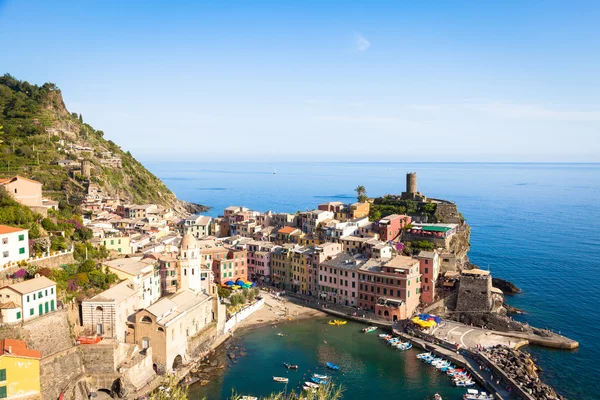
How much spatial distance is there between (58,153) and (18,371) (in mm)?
62993

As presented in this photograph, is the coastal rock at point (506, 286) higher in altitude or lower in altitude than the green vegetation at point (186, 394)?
lower

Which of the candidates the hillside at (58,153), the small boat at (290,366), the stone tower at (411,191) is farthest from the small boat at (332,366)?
the hillside at (58,153)

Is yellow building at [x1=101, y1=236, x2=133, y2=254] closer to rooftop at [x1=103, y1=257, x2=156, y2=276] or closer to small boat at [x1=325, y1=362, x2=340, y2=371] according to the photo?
rooftop at [x1=103, y1=257, x2=156, y2=276]

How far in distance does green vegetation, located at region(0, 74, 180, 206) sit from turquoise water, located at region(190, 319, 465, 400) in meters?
41.5

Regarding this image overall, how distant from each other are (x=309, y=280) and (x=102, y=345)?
30489mm

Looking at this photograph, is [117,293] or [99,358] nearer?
[99,358]

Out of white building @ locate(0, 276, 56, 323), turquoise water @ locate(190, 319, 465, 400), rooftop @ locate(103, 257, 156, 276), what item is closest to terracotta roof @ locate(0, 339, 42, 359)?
white building @ locate(0, 276, 56, 323)

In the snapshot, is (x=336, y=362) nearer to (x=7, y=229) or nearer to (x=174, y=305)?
(x=174, y=305)

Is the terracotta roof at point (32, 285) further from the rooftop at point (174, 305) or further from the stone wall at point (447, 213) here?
the stone wall at point (447, 213)

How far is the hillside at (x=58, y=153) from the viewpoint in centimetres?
7400

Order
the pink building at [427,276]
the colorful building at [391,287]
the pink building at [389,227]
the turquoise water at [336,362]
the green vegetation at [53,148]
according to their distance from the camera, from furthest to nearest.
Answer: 1. the green vegetation at [53,148]
2. the pink building at [389,227]
3. the pink building at [427,276]
4. the colorful building at [391,287]
5. the turquoise water at [336,362]

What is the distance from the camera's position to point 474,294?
55.8 m

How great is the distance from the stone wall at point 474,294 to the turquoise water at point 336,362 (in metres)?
12.7

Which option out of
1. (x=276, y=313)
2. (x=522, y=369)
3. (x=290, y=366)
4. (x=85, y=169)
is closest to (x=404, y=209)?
(x=276, y=313)
